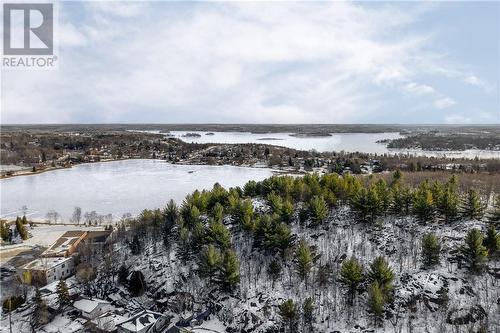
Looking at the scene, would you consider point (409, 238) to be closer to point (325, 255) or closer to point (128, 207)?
point (325, 255)

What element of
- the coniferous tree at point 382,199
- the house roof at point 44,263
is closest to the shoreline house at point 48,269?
the house roof at point 44,263

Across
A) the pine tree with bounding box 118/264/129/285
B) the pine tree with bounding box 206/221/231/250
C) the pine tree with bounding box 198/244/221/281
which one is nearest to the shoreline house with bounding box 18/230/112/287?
the pine tree with bounding box 118/264/129/285

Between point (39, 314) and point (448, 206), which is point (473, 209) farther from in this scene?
point (39, 314)

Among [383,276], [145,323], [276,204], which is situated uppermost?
[276,204]

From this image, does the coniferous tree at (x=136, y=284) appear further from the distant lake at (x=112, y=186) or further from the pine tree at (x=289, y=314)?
the distant lake at (x=112, y=186)

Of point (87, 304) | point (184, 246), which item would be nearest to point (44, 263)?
point (87, 304)

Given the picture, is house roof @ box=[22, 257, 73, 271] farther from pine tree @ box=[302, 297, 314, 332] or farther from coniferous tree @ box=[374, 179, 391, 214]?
coniferous tree @ box=[374, 179, 391, 214]
